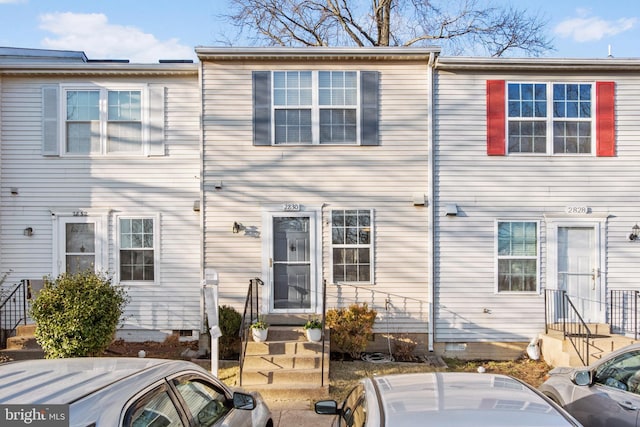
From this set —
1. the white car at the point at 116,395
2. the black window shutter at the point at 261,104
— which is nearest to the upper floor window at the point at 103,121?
the black window shutter at the point at 261,104

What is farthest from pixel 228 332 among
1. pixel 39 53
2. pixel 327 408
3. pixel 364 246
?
pixel 39 53

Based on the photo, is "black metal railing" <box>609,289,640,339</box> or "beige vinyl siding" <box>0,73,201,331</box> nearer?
"black metal railing" <box>609,289,640,339</box>

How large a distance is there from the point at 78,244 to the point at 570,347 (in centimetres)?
956

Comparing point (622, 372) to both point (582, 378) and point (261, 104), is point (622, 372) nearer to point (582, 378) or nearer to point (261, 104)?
point (582, 378)

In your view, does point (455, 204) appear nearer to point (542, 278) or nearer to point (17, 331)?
point (542, 278)

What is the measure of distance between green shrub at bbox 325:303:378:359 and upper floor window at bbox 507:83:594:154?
4371 millimetres

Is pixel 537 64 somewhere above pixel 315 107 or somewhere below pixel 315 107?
above

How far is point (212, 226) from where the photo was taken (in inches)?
372

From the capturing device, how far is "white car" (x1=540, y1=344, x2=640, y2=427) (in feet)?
13.4

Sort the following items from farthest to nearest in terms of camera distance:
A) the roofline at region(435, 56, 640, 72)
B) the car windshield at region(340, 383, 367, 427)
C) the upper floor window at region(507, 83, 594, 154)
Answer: the upper floor window at region(507, 83, 594, 154)
the roofline at region(435, 56, 640, 72)
the car windshield at region(340, 383, 367, 427)

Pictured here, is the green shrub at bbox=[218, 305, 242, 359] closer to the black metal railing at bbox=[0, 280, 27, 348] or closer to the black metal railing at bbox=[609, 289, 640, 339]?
the black metal railing at bbox=[0, 280, 27, 348]

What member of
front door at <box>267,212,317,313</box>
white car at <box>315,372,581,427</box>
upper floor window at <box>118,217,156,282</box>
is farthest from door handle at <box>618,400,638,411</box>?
upper floor window at <box>118,217,156,282</box>

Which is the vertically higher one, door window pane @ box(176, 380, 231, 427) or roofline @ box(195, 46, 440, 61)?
roofline @ box(195, 46, 440, 61)

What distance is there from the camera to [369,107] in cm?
954
